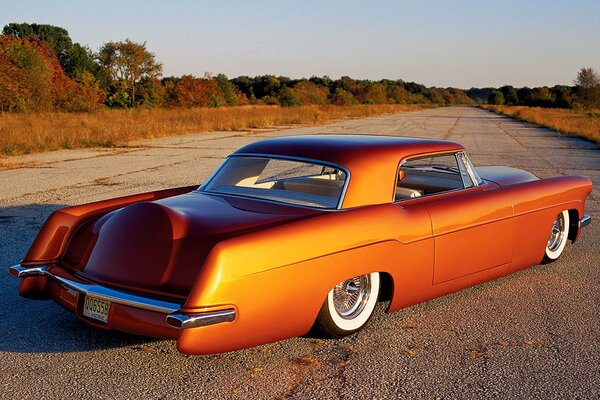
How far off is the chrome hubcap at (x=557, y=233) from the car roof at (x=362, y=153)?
1.59 meters

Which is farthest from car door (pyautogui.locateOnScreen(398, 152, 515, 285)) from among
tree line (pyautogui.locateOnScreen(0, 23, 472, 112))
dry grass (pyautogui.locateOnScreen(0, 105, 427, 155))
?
tree line (pyautogui.locateOnScreen(0, 23, 472, 112))

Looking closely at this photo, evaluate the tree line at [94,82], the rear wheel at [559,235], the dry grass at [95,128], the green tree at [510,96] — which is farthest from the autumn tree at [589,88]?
the green tree at [510,96]

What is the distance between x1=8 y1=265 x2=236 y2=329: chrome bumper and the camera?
308cm

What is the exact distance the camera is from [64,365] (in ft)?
11.5

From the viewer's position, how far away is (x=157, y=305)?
3.25m

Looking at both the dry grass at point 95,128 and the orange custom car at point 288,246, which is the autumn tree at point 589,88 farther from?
the orange custom car at point 288,246

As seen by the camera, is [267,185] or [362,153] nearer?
[362,153]

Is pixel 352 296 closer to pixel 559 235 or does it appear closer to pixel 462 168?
pixel 462 168

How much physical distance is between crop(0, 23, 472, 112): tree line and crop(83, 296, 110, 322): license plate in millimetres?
30498

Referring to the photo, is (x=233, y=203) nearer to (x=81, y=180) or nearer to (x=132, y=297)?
(x=132, y=297)

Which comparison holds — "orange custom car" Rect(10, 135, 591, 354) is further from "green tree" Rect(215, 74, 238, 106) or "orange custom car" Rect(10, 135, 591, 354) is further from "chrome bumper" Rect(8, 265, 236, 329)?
"green tree" Rect(215, 74, 238, 106)

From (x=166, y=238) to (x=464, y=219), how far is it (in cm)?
206

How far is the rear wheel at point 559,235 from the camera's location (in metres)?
5.77

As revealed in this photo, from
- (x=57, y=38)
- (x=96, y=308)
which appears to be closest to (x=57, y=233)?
(x=96, y=308)
